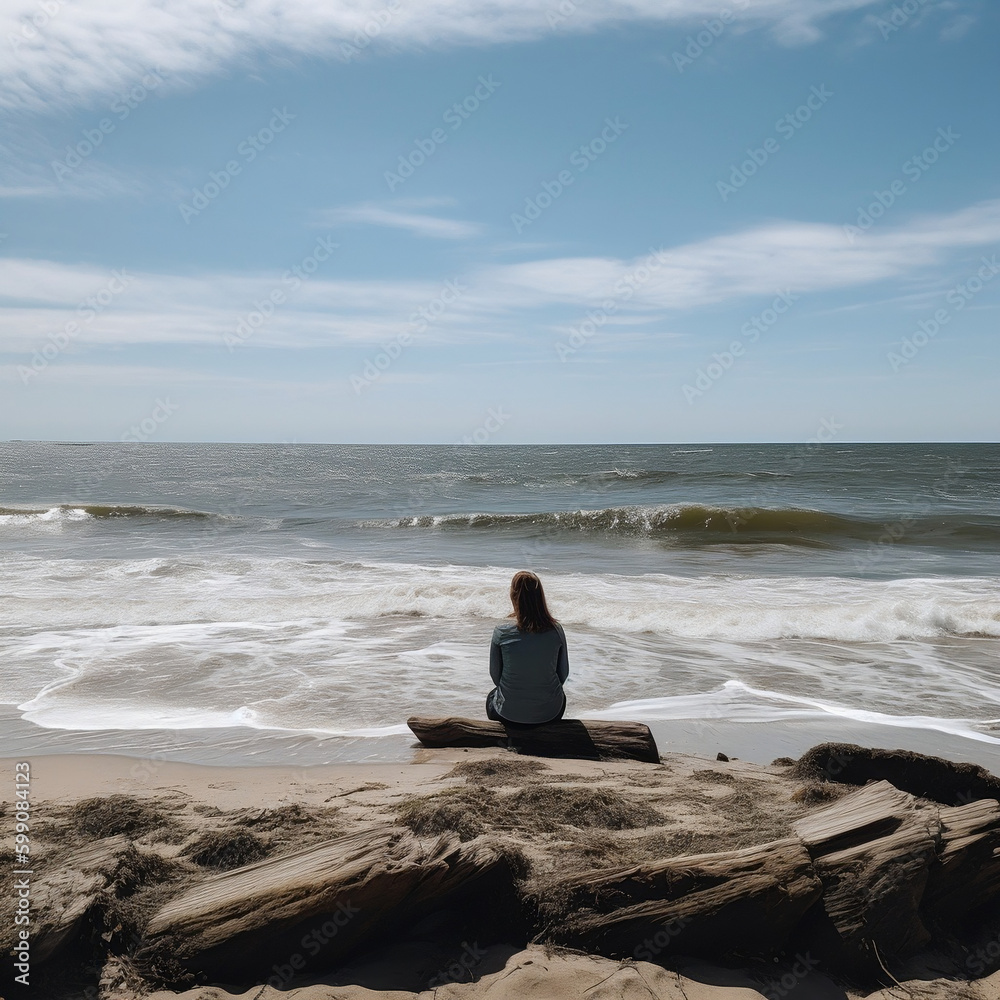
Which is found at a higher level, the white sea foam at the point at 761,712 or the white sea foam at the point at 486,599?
the white sea foam at the point at 486,599

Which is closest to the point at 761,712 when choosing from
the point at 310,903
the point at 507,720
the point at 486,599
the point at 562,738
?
the point at 562,738

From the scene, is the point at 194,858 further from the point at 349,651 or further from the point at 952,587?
the point at 952,587

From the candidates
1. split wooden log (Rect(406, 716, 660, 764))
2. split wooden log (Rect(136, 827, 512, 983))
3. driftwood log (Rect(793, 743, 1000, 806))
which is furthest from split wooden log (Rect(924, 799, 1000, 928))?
split wooden log (Rect(406, 716, 660, 764))

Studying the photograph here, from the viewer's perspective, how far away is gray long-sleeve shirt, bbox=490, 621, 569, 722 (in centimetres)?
520

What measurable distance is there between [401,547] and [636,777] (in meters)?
14.4

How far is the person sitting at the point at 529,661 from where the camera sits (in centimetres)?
520

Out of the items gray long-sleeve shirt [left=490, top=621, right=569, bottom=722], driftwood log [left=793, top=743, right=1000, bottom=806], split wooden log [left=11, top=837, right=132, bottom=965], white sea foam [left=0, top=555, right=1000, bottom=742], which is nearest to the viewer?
split wooden log [left=11, top=837, right=132, bottom=965]

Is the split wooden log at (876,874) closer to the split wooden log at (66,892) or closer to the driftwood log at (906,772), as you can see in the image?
the driftwood log at (906,772)

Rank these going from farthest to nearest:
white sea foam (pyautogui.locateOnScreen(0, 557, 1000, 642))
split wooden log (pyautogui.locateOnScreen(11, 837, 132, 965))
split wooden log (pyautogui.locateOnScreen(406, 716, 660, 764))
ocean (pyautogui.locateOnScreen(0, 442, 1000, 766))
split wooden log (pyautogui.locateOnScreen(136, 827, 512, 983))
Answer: white sea foam (pyautogui.locateOnScreen(0, 557, 1000, 642)), ocean (pyautogui.locateOnScreen(0, 442, 1000, 766)), split wooden log (pyautogui.locateOnScreen(406, 716, 660, 764)), split wooden log (pyautogui.locateOnScreen(136, 827, 512, 983)), split wooden log (pyautogui.locateOnScreen(11, 837, 132, 965))

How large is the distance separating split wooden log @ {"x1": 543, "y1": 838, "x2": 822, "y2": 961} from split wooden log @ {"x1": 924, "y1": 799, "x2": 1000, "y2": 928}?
23.8 inches

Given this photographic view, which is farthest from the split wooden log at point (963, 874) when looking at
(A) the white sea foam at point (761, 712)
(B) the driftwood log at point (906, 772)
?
(A) the white sea foam at point (761, 712)

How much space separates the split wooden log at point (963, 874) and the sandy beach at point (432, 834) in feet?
0.40

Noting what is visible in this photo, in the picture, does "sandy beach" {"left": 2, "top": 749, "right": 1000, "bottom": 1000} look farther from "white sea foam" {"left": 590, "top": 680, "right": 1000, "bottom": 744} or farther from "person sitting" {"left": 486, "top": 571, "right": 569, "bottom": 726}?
"white sea foam" {"left": 590, "top": 680, "right": 1000, "bottom": 744}

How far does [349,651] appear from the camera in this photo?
866 cm
